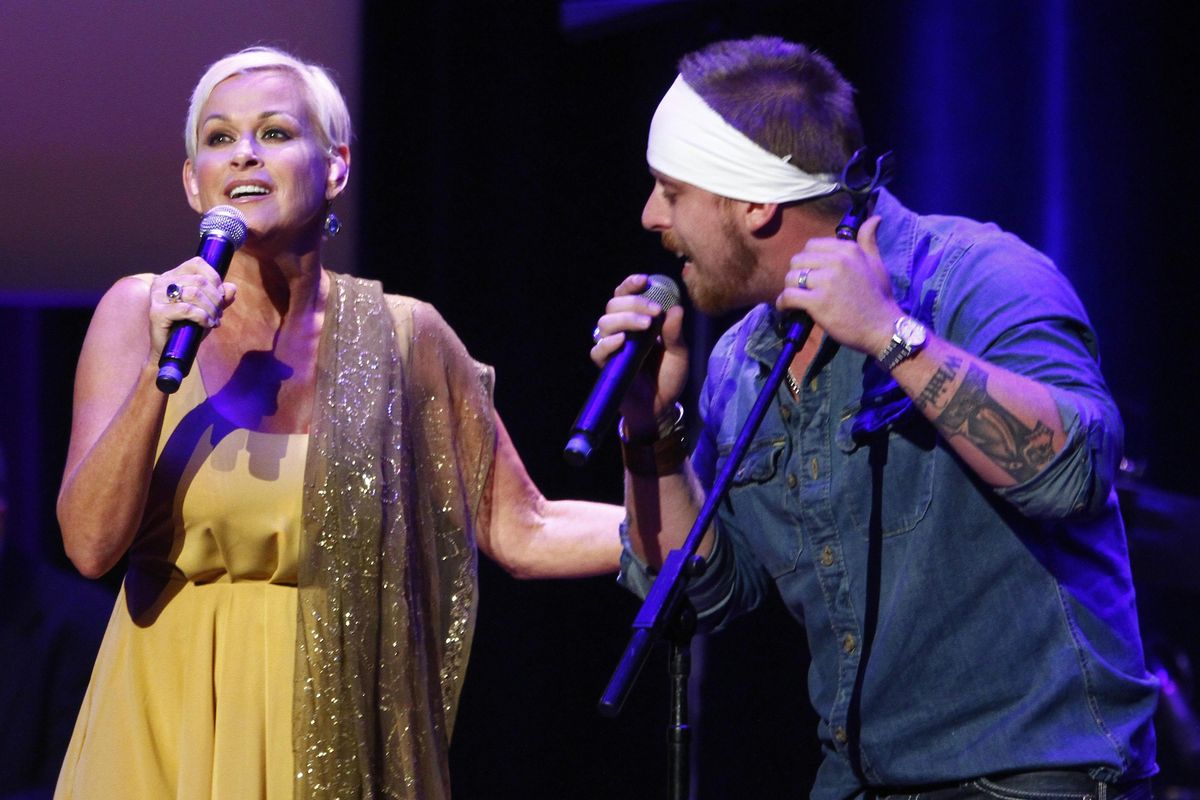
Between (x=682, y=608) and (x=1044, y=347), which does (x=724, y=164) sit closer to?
(x=1044, y=347)

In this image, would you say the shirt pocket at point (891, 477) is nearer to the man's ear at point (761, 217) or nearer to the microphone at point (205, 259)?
the man's ear at point (761, 217)

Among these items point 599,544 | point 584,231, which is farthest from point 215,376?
point 584,231

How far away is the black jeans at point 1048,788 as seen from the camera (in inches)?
66.6

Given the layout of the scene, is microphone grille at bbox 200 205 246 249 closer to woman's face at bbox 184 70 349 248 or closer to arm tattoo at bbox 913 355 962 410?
woman's face at bbox 184 70 349 248

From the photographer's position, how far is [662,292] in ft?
5.94

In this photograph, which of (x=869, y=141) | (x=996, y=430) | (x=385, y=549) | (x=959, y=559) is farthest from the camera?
(x=869, y=141)

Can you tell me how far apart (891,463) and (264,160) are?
1067 millimetres

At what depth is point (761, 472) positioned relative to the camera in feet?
6.73

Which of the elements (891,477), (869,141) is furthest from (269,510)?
(869,141)

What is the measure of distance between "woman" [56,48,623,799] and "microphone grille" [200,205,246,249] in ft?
0.36

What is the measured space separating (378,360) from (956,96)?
1.90m

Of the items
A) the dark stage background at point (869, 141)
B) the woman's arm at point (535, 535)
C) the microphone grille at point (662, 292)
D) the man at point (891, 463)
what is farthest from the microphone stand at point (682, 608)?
the dark stage background at point (869, 141)

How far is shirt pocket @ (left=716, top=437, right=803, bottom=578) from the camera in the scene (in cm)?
200

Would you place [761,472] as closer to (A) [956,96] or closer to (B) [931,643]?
(B) [931,643]
